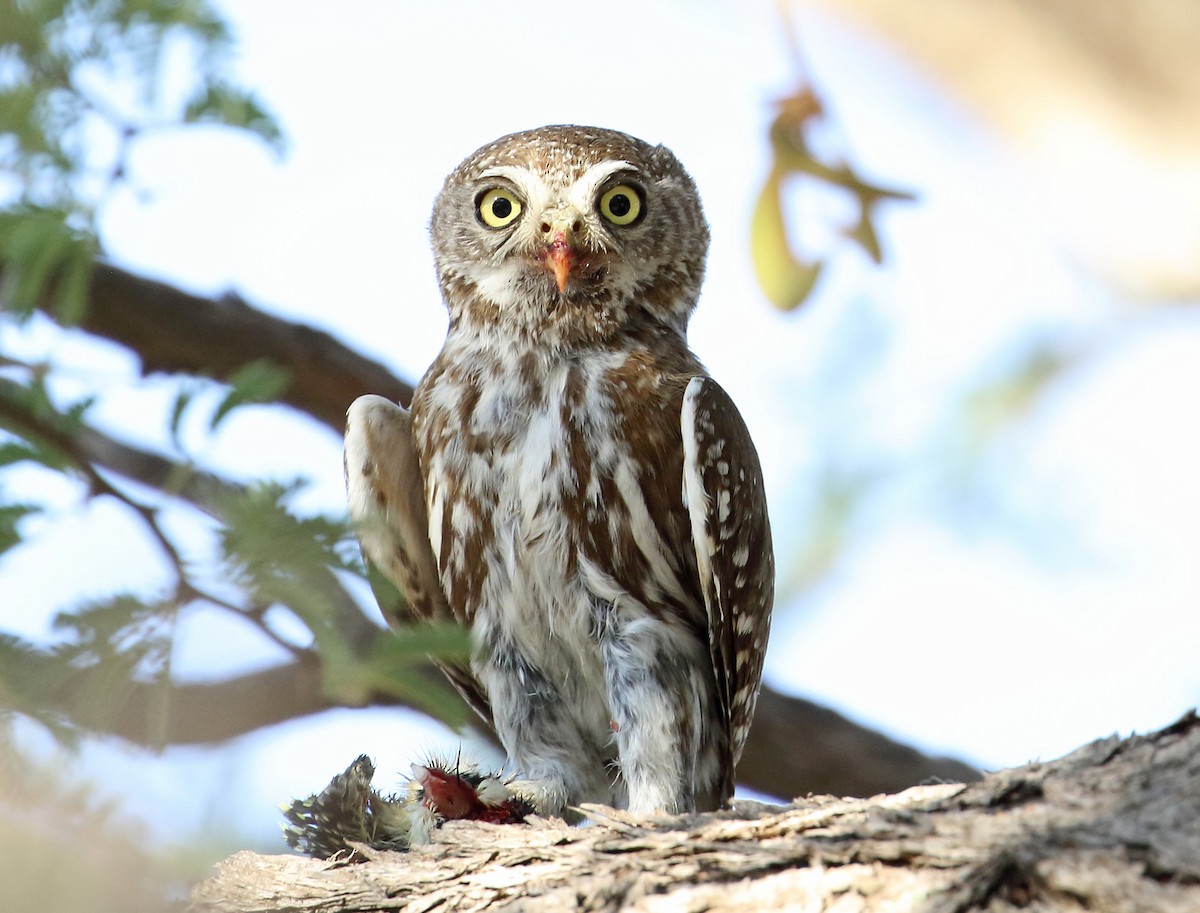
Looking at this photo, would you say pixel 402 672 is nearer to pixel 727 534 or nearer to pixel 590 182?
pixel 727 534

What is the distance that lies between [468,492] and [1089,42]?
330cm

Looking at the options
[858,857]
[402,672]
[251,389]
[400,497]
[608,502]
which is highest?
[400,497]

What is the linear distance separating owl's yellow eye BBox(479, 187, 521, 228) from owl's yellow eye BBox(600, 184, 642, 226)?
305 mm


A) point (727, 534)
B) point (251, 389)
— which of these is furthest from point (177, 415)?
point (727, 534)

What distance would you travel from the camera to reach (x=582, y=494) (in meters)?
4.11

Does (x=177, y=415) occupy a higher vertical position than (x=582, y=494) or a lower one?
lower

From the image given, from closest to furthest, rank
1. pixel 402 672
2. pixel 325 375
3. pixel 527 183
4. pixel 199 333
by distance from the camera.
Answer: pixel 402 672 → pixel 527 183 → pixel 199 333 → pixel 325 375

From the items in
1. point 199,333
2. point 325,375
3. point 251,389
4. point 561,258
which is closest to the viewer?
point 251,389

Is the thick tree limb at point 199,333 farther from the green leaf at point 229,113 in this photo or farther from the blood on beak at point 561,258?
the green leaf at point 229,113

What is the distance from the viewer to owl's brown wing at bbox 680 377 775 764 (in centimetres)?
407

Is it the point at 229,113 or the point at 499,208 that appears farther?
the point at 499,208

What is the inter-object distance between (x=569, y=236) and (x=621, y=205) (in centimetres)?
35

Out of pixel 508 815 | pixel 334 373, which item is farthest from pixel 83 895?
pixel 334 373

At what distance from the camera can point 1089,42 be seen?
220 inches
